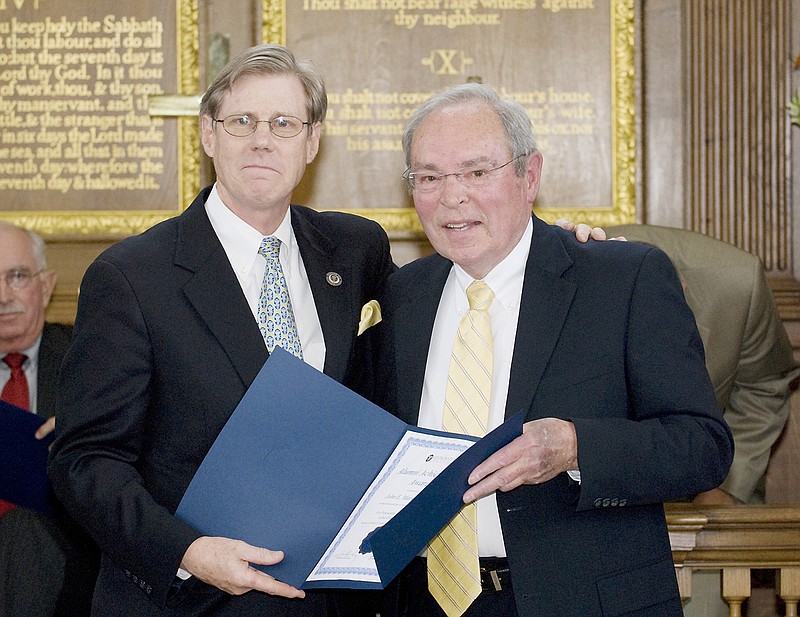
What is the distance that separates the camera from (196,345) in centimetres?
247

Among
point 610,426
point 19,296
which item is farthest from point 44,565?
point 610,426

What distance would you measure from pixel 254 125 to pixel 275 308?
437 millimetres

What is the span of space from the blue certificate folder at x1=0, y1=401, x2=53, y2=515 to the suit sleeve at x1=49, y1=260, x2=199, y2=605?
4.09ft

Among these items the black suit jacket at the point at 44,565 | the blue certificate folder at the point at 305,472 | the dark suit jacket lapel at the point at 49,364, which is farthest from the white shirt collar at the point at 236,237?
the dark suit jacket lapel at the point at 49,364

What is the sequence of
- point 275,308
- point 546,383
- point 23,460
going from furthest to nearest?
1. point 23,460
2. point 275,308
3. point 546,383

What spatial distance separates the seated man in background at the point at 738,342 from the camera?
167 inches

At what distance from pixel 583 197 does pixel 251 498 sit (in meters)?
3.20

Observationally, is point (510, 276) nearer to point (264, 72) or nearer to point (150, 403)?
point (264, 72)

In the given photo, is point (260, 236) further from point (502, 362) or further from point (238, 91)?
point (502, 362)

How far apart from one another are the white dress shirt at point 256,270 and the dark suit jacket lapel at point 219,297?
5 centimetres

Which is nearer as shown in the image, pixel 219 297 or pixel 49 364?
pixel 219 297

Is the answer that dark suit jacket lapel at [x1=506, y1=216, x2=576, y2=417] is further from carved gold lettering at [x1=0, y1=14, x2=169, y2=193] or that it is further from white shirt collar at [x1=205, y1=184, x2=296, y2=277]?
carved gold lettering at [x1=0, y1=14, x2=169, y2=193]

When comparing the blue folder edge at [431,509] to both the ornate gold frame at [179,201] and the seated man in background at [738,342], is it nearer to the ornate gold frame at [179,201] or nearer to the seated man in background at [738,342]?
the seated man in background at [738,342]

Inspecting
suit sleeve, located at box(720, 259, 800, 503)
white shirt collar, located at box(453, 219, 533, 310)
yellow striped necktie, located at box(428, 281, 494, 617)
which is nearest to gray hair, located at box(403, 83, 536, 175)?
white shirt collar, located at box(453, 219, 533, 310)
